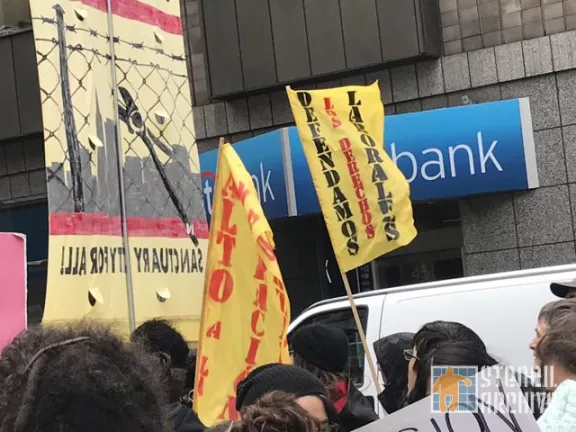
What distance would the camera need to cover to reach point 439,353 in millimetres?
3906

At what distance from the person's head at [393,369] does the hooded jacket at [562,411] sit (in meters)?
1.60

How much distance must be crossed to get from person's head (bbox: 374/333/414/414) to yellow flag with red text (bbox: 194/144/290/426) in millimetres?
473

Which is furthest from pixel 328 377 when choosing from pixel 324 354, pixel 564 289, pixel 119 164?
pixel 119 164

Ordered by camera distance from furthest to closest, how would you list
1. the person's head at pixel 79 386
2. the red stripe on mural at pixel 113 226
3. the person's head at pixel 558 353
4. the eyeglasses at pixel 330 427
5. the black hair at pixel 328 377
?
1. the red stripe on mural at pixel 113 226
2. the black hair at pixel 328 377
3. the person's head at pixel 558 353
4. the eyeglasses at pixel 330 427
5. the person's head at pixel 79 386

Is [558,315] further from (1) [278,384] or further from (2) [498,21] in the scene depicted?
(2) [498,21]

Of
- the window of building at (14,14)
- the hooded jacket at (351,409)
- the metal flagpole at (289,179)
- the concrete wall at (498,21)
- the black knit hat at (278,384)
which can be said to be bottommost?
the hooded jacket at (351,409)

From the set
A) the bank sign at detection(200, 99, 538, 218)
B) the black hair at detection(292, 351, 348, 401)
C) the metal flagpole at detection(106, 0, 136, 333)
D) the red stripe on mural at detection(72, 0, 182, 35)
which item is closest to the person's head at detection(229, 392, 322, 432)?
the black hair at detection(292, 351, 348, 401)

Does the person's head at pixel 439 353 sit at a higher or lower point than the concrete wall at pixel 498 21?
lower

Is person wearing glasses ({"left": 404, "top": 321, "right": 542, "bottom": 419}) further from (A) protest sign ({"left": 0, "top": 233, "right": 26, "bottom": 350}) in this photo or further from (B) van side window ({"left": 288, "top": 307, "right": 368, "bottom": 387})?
(B) van side window ({"left": 288, "top": 307, "right": 368, "bottom": 387})

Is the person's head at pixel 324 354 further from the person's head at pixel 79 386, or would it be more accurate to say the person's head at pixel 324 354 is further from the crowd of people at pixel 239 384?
the person's head at pixel 79 386

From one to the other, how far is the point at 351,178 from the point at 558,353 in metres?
3.35

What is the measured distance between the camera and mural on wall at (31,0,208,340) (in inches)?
197

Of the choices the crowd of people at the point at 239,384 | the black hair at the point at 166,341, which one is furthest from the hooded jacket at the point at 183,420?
the black hair at the point at 166,341

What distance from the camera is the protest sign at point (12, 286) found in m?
4.66
